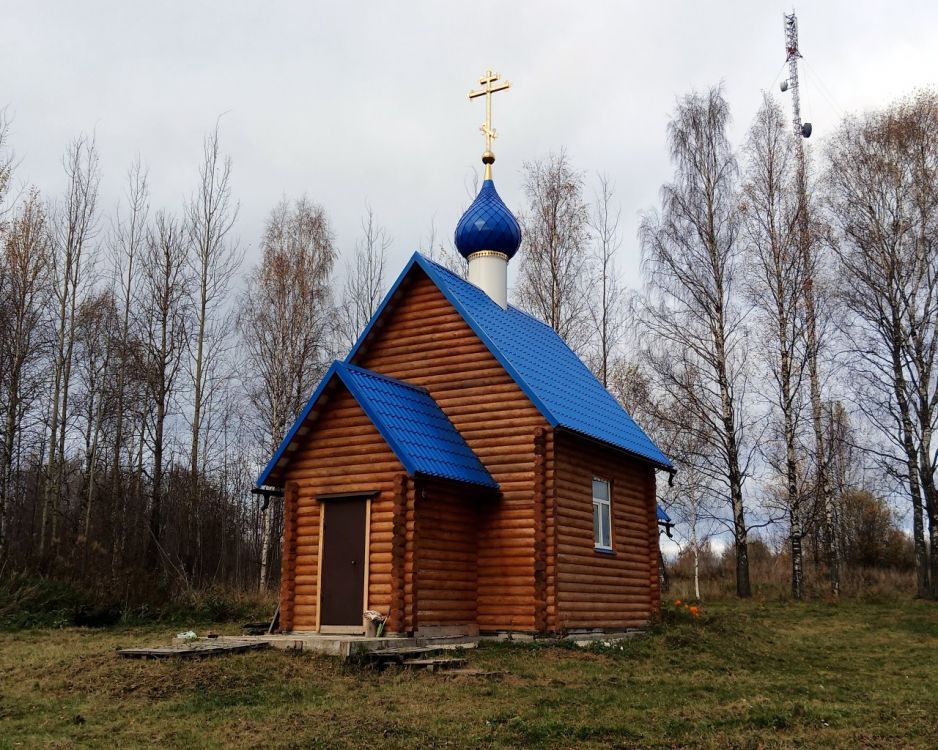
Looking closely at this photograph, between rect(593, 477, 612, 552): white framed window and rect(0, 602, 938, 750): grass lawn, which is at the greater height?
rect(593, 477, 612, 552): white framed window

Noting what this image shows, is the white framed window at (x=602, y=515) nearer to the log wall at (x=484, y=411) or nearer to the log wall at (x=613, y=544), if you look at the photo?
the log wall at (x=613, y=544)

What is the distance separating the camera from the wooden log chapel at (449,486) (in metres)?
13.8

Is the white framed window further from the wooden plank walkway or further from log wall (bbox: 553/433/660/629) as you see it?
the wooden plank walkway

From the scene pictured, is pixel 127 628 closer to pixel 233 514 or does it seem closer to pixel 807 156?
pixel 233 514

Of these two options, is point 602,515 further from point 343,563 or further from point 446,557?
point 343,563

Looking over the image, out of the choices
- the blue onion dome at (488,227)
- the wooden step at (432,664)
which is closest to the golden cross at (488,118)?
the blue onion dome at (488,227)

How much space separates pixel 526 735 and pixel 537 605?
6.32m

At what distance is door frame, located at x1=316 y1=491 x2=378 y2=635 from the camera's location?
13584 mm

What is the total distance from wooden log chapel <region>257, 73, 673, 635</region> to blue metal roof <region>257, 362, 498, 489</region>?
0.03 metres

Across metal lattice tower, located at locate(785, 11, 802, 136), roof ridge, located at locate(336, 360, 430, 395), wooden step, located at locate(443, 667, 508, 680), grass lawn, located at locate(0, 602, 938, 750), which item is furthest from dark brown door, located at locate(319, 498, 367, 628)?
metal lattice tower, located at locate(785, 11, 802, 136)

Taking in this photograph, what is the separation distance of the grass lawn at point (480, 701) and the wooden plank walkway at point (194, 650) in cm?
24

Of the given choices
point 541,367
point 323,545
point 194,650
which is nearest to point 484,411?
point 541,367

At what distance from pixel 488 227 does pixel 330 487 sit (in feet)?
25.0

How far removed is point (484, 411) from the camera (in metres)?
15.7
